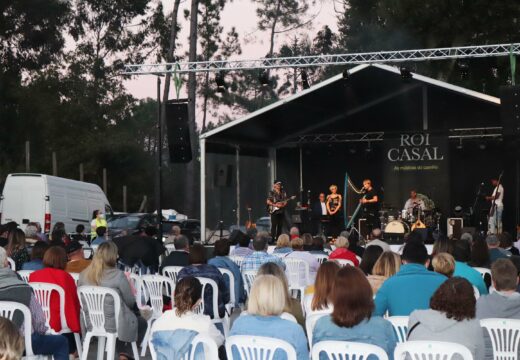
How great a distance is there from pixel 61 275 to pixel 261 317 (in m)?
2.66

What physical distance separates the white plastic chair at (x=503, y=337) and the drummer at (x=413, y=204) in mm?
14076

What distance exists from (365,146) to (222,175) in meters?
3.51

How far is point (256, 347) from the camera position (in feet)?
14.9

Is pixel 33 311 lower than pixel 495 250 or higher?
lower

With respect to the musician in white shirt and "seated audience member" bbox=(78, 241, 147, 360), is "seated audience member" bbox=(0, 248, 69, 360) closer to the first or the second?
"seated audience member" bbox=(78, 241, 147, 360)

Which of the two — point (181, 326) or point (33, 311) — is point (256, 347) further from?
point (33, 311)

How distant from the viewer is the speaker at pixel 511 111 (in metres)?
16.3

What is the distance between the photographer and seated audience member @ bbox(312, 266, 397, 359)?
4566 millimetres

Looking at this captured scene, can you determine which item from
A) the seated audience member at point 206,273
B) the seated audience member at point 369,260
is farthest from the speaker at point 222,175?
the seated audience member at point 369,260

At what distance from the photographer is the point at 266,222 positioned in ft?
73.6

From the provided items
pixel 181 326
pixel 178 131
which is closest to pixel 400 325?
pixel 181 326

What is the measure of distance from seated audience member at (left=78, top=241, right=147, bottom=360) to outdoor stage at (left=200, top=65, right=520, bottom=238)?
41.8ft

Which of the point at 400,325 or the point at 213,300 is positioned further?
the point at 213,300

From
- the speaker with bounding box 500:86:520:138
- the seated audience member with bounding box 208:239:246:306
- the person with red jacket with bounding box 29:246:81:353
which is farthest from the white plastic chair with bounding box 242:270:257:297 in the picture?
the speaker with bounding box 500:86:520:138
